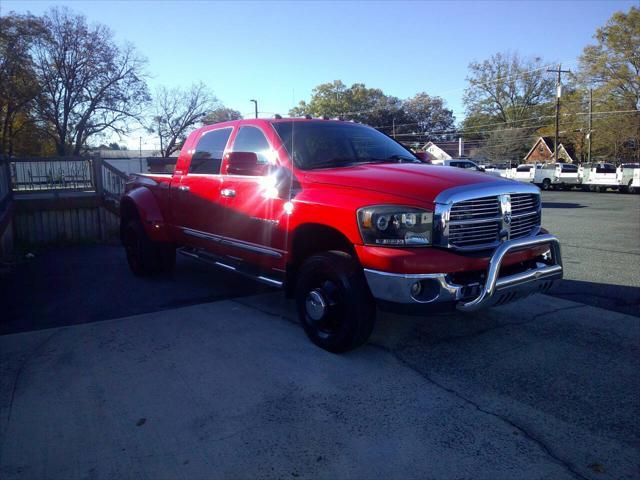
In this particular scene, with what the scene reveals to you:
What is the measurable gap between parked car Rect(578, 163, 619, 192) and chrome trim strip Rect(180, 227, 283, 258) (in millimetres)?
32107

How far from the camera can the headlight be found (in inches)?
144

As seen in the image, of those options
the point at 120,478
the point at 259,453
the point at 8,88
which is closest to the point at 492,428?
the point at 259,453

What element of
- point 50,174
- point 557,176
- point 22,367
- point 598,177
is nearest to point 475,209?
point 22,367

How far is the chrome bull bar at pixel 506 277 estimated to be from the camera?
142 inches

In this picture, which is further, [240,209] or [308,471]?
[240,209]

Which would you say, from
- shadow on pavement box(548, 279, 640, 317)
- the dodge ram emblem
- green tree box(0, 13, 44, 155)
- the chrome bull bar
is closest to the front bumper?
the chrome bull bar

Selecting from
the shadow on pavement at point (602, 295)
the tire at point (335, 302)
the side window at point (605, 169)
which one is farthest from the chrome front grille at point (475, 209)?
the side window at point (605, 169)

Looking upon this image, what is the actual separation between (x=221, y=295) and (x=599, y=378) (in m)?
4.12

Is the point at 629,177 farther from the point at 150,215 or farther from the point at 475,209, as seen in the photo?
the point at 475,209

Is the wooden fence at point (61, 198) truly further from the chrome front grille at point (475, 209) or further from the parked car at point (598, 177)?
the parked car at point (598, 177)

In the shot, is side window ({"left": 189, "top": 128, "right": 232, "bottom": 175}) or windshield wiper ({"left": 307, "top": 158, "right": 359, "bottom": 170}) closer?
windshield wiper ({"left": 307, "top": 158, "right": 359, "bottom": 170})

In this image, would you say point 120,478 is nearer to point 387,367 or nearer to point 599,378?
point 387,367

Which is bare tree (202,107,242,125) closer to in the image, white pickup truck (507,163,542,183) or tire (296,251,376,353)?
white pickup truck (507,163,542,183)

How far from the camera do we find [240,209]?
203 inches
